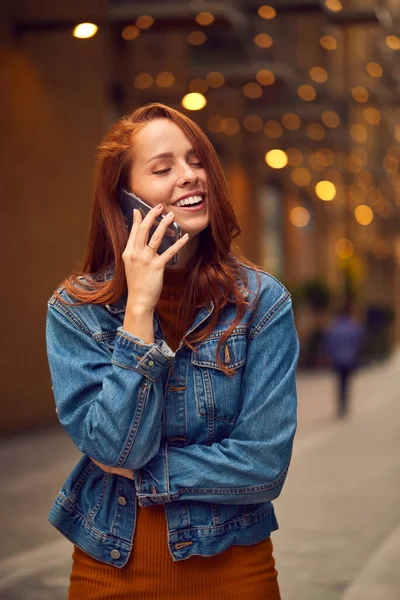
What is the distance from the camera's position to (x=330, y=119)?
81.7 feet

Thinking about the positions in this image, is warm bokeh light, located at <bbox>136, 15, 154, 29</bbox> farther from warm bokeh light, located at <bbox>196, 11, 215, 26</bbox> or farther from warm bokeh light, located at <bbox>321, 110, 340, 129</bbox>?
warm bokeh light, located at <bbox>321, 110, 340, 129</bbox>

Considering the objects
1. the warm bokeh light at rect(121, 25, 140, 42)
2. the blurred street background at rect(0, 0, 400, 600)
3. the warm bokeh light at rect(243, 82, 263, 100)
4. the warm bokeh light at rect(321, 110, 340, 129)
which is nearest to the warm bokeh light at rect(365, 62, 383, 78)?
the blurred street background at rect(0, 0, 400, 600)

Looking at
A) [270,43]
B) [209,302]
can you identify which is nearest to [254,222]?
[270,43]

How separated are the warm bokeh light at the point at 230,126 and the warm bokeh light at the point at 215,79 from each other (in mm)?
3230

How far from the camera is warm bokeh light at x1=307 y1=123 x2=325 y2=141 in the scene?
26.0 meters

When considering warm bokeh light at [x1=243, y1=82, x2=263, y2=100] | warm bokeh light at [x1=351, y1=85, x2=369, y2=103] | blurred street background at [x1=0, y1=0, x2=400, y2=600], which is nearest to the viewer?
blurred street background at [x1=0, y1=0, x2=400, y2=600]

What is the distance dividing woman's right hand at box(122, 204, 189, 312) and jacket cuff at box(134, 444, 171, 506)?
14.1 inches

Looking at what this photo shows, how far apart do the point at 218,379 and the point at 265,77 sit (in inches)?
750

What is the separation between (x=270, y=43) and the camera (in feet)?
72.2

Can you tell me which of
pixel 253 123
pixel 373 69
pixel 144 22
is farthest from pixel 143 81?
pixel 373 69

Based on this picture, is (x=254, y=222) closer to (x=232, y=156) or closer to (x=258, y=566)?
(x=232, y=156)

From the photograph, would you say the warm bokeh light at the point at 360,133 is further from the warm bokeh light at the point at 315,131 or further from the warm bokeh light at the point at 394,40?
the warm bokeh light at the point at 394,40

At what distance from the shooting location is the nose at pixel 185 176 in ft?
8.30

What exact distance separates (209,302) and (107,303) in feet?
0.81
